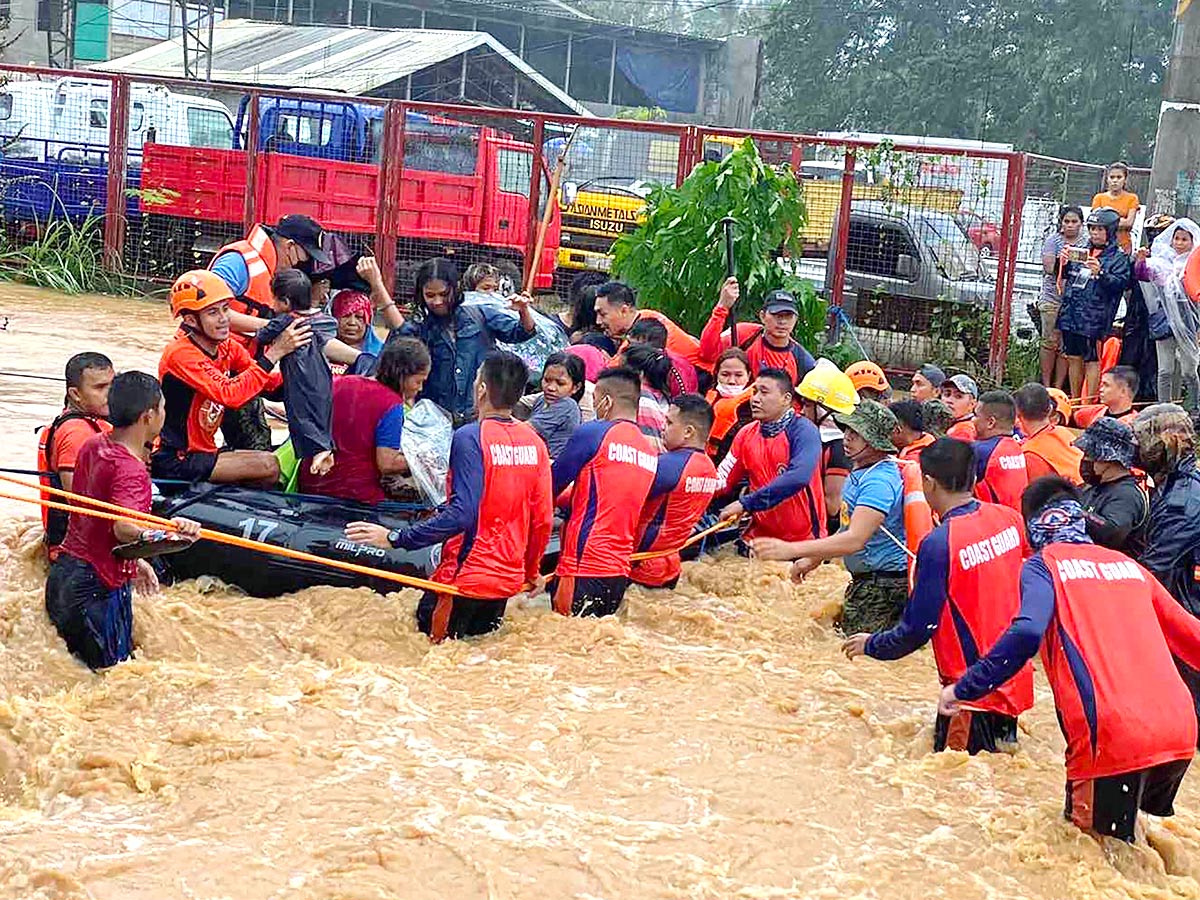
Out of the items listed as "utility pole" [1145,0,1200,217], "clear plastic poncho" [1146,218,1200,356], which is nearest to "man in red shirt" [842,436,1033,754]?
"clear plastic poncho" [1146,218,1200,356]

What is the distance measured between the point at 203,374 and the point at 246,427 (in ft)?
3.34

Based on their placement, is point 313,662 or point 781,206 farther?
point 781,206

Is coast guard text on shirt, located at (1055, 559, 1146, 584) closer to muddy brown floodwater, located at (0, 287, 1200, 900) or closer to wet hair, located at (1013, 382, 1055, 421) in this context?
muddy brown floodwater, located at (0, 287, 1200, 900)

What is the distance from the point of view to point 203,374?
26.1 ft

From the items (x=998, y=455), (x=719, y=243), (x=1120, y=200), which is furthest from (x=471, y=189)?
(x=998, y=455)

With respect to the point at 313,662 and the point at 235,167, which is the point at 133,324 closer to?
the point at 235,167

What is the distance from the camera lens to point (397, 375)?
26.7ft

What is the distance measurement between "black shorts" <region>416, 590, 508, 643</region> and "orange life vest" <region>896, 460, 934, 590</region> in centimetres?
200

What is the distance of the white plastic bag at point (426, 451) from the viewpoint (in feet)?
27.2

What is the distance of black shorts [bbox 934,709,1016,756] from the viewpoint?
627 cm

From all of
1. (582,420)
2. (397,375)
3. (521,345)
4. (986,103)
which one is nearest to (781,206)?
(521,345)

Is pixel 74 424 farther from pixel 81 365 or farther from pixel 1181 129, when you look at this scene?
pixel 1181 129

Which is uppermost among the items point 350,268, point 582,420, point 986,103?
point 986,103

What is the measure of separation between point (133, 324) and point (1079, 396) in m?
10.1
